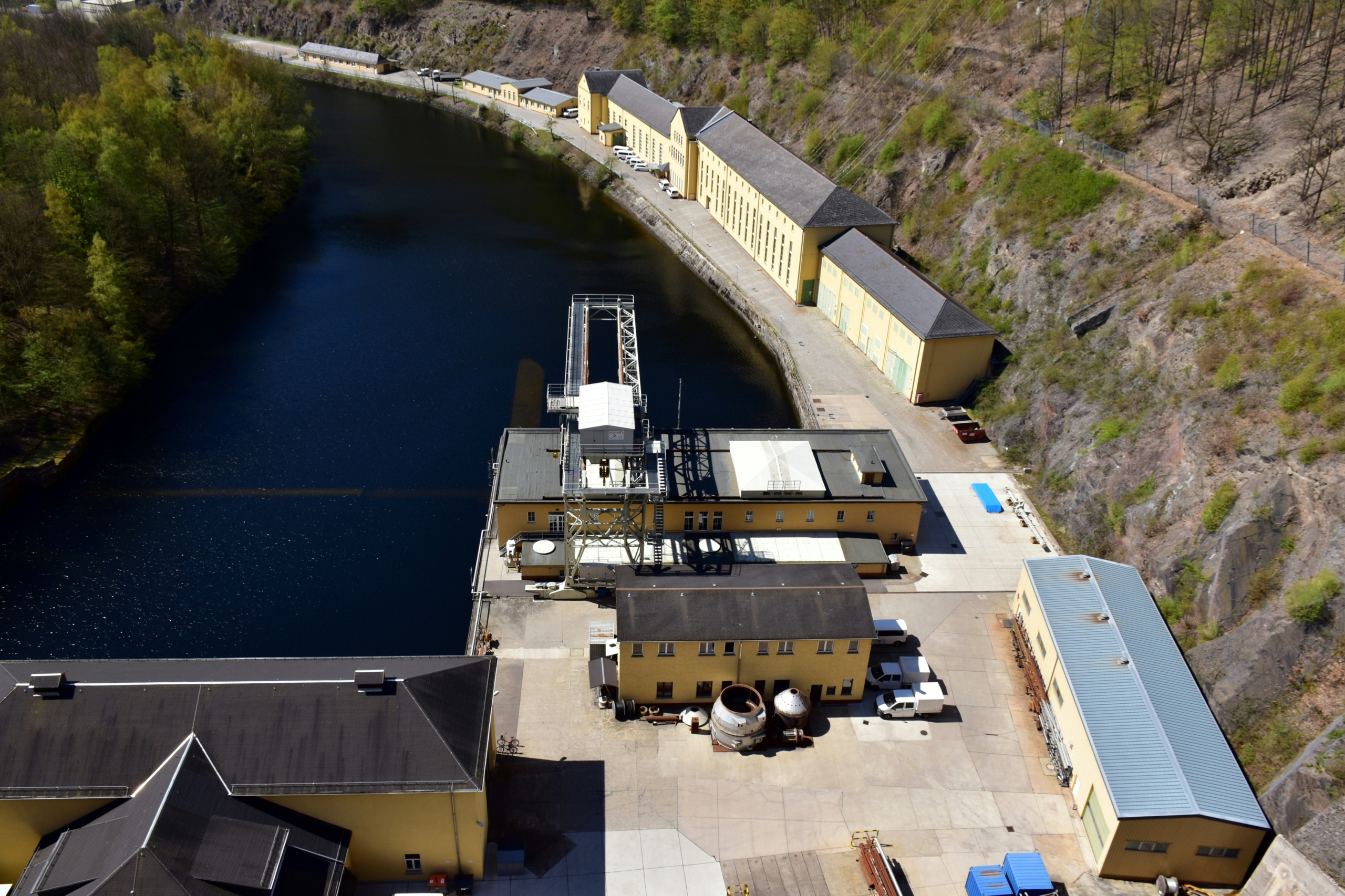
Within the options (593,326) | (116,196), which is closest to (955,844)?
(593,326)

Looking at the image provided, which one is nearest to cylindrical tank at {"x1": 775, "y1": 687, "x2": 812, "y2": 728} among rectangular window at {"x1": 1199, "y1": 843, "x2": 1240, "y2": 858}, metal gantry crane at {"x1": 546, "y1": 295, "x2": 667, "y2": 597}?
metal gantry crane at {"x1": 546, "y1": 295, "x2": 667, "y2": 597}

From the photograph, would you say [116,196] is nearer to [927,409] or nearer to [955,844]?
[927,409]

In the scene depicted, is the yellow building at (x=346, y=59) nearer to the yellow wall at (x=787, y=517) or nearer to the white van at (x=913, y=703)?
the yellow wall at (x=787, y=517)

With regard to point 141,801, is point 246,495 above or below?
below

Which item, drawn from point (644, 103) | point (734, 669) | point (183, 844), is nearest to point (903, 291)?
point (734, 669)

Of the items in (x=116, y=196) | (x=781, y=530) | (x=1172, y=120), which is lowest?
(x=781, y=530)

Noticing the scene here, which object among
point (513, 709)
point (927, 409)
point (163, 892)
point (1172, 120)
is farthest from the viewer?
point (1172, 120)

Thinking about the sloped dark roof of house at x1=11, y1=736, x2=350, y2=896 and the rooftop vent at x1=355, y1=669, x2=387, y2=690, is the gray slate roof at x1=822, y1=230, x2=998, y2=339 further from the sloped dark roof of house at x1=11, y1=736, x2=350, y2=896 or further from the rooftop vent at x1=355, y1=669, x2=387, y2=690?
the sloped dark roof of house at x1=11, y1=736, x2=350, y2=896
